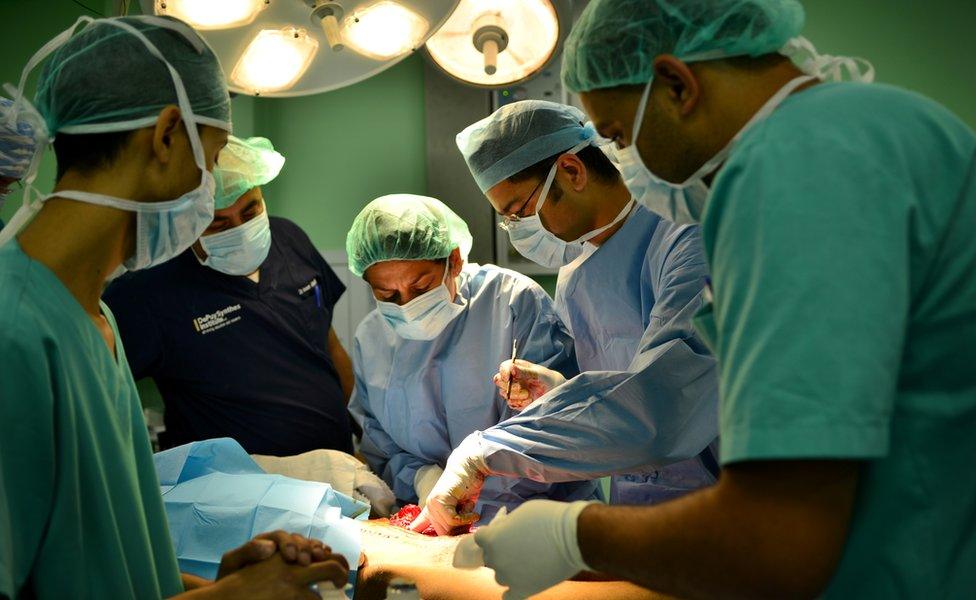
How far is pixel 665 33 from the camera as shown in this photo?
112 centimetres

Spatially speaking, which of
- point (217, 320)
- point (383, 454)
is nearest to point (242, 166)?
point (217, 320)

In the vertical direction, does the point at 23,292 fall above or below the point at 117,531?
above

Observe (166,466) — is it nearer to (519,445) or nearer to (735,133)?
(519,445)

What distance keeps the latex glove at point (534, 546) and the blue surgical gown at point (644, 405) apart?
594 mm

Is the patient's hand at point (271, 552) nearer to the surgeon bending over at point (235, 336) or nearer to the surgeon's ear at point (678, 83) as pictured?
the surgeon's ear at point (678, 83)

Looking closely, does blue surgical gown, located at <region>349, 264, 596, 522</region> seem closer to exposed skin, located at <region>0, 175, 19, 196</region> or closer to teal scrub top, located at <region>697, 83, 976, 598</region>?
exposed skin, located at <region>0, 175, 19, 196</region>

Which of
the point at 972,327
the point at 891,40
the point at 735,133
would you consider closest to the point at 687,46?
the point at 735,133

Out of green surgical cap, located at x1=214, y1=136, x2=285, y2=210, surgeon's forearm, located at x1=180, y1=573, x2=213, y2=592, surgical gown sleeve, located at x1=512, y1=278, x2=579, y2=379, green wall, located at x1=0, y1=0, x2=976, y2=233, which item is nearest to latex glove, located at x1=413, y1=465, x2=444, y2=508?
surgical gown sleeve, located at x1=512, y1=278, x2=579, y2=379

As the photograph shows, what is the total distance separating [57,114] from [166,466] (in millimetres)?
999

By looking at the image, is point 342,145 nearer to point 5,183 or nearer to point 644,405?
point 5,183

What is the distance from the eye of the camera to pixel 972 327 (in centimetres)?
83

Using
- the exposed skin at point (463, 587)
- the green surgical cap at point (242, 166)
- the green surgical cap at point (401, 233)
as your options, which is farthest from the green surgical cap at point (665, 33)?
the green surgical cap at point (242, 166)

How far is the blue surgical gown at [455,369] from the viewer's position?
7.79ft

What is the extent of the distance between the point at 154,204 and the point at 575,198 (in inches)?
45.4
